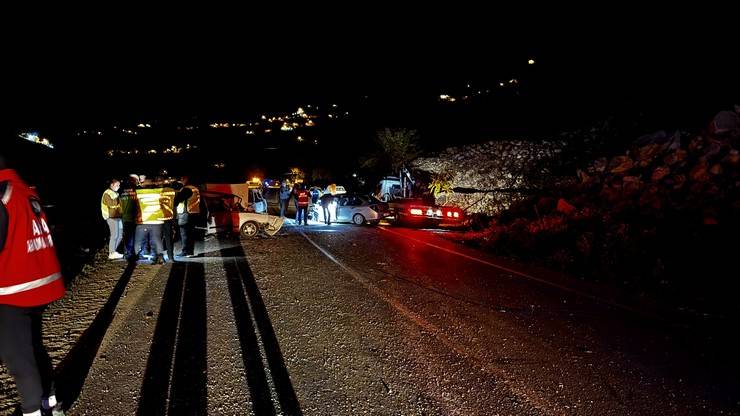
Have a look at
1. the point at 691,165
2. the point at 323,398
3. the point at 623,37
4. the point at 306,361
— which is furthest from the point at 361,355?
the point at 623,37

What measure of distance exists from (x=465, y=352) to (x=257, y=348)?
7.54ft

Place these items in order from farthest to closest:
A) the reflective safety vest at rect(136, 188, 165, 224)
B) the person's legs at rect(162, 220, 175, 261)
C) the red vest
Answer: the person's legs at rect(162, 220, 175, 261) < the reflective safety vest at rect(136, 188, 165, 224) < the red vest

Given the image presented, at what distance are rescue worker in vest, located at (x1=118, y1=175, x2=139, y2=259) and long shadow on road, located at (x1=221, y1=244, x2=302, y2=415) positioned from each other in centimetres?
280

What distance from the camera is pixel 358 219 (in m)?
18.4

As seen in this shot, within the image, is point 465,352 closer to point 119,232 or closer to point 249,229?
point 119,232

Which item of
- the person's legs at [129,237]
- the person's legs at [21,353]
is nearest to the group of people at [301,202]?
the person's legs at [129,237]

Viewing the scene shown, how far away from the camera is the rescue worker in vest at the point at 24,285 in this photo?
2.72 m

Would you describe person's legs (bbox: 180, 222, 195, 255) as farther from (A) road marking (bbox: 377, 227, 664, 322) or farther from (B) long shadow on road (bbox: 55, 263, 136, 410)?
(A) road marking (bbox: 377, 227, 664, 322)

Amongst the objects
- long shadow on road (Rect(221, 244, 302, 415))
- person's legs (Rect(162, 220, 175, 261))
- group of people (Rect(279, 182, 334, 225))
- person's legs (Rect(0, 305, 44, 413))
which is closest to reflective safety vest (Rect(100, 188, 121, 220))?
person's legs (Rect(162, 220, 175, 261))

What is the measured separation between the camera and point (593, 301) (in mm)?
6820

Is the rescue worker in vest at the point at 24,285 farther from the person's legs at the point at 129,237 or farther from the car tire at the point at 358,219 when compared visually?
the car tire at the point at 358,219

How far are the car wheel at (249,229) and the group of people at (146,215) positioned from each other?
3.04 m

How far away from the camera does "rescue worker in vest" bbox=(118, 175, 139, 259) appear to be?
8617mm

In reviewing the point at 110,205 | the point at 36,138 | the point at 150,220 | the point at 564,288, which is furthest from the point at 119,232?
the point at 36,138
